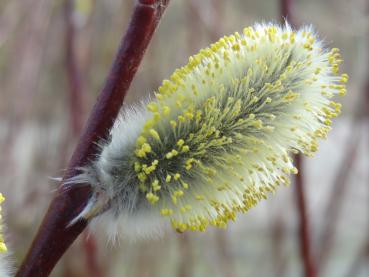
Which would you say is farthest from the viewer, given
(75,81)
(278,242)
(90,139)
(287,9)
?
(278,242)

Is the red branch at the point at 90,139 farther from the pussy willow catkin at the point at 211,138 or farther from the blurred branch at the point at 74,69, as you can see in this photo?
the blurred branch at the point at 74,69

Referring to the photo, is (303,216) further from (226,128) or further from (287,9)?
(226,128)

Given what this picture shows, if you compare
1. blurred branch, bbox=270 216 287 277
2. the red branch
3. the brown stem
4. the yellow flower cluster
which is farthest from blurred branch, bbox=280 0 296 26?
blurred branch, bbox=270 216 287 277

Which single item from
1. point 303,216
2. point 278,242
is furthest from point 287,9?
point 278,242

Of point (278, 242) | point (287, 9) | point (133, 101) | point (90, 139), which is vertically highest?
point (287, 9)

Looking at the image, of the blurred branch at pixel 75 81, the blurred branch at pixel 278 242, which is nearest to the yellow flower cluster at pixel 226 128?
the blurred branch at pixel 75 81
